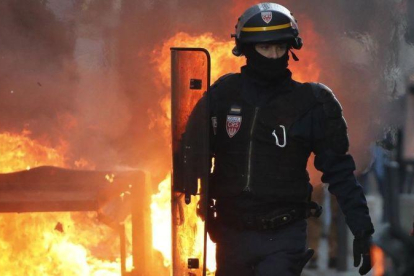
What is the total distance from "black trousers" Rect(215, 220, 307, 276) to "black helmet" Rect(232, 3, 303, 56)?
0.94m

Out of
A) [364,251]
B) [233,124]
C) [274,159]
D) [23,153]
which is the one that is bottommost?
[364,251]

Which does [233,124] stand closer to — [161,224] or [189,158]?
[189,158]

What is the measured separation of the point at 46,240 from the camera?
718 centimetres

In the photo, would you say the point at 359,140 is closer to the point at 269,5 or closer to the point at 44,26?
the point at 44,26

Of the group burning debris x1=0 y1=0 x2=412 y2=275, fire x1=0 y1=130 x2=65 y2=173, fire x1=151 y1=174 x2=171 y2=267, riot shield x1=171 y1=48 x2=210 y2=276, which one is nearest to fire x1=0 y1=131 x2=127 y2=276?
fire x1=0 y1=130 x2=65 y2=173

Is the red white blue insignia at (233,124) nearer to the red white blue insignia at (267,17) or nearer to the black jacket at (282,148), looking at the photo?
the black jacket at (282,148)

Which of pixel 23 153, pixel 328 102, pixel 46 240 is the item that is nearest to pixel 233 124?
pixel 328 102

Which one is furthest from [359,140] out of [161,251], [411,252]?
[411,252]

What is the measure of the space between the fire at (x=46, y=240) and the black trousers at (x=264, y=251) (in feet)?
10.5

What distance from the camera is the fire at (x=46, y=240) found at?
6.98 metres

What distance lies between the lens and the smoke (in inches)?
325

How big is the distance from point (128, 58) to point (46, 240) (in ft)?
7.45

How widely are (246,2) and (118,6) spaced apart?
4.31ft

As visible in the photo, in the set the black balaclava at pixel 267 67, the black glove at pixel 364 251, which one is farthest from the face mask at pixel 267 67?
the black glove at pixel 364 251
